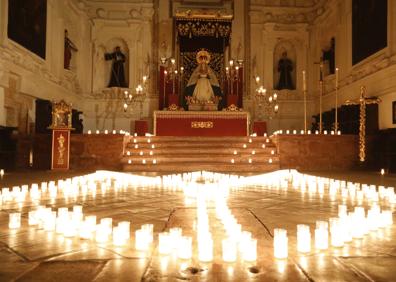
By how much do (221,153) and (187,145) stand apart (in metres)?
1.03

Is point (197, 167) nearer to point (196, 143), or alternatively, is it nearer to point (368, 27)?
point (196, 143)

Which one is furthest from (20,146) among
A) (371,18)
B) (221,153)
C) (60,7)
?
(371,18)

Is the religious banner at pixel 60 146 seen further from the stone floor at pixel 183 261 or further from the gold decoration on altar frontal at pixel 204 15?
the gold decoration on altar frontal at pixel 204 15

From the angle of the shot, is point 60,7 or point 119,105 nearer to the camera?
point 60,7

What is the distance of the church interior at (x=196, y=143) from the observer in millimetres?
1965

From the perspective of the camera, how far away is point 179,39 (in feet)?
51.0

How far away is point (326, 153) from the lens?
9.02 meters

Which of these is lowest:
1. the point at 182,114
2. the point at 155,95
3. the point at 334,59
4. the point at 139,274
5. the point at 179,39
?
the point at 139,274

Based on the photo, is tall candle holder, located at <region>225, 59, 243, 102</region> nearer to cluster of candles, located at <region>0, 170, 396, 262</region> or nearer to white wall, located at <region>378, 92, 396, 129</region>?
white wall, located at <region>378, 92, 396, 129</region>

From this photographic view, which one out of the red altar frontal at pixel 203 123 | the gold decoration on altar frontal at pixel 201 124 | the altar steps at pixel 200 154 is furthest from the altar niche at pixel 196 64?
the altar steps at pixel 200 154

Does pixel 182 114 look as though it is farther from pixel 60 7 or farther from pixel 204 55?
pixel 60 7

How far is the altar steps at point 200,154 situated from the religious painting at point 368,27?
4.68 m

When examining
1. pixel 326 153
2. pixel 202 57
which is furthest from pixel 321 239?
pixel 202 57

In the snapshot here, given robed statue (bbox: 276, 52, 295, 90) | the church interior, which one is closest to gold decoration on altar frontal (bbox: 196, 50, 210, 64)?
the church interior
